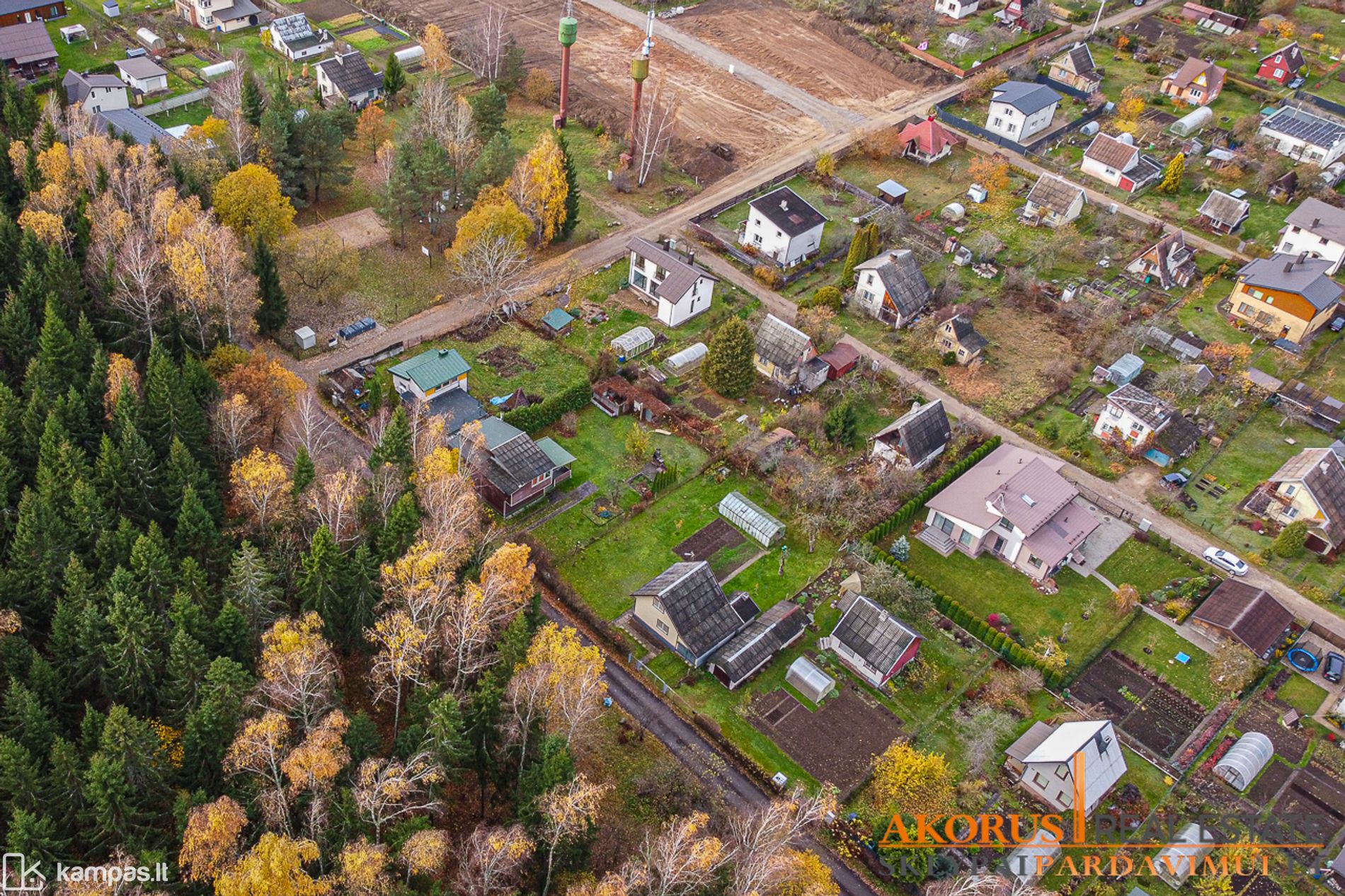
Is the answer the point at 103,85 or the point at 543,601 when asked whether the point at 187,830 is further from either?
the point at 103,85

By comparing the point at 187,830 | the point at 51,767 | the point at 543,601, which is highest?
the point at 187,830

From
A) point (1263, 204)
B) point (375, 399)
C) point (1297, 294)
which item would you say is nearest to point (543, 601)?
point (375, 399)

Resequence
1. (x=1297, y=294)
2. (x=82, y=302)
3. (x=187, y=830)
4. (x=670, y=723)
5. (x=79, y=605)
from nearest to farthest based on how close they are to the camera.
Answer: (x=187, y=830) → (x=79, y=605) → (x=670, y=723) → (x=82, y=302) → (x=1297, y=294)

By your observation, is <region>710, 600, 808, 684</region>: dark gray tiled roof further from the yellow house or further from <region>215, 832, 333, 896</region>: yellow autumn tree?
the yellow house

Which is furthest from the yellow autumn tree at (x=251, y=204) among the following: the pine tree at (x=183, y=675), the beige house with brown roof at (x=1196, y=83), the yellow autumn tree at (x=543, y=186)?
the beige house with brown roof at (x=1196, y=83)

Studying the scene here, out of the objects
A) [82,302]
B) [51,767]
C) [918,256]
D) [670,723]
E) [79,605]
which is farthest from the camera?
[918,256]

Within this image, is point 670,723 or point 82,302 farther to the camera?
point 82,302

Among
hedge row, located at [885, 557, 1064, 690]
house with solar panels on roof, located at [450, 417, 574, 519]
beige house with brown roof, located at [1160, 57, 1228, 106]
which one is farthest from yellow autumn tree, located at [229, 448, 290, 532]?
beige house with brown roof, located at [1160, 57, 1228, 106]

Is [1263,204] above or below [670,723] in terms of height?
above
